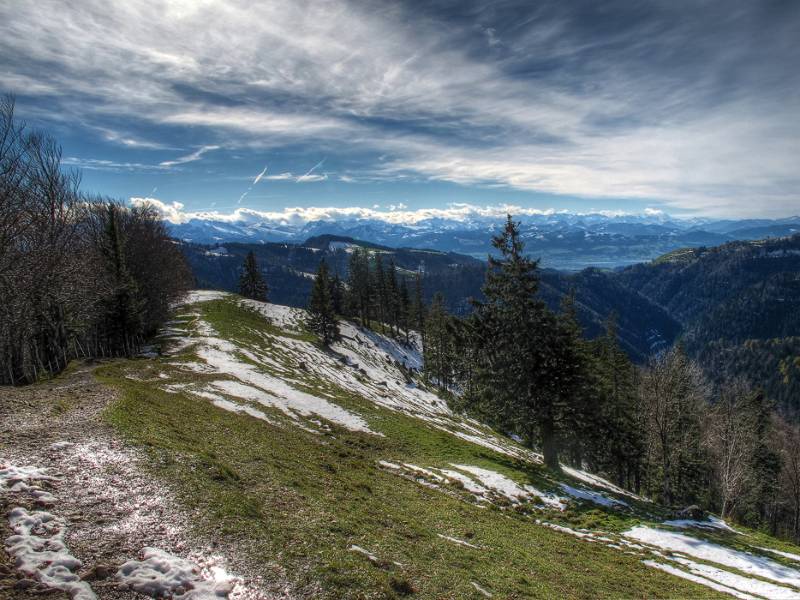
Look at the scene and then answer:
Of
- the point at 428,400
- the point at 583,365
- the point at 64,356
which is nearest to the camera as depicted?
the point at 583,365

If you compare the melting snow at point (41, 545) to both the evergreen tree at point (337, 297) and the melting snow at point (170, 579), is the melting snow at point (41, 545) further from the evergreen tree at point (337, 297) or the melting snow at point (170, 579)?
the evergreen tree at point (337, 297)

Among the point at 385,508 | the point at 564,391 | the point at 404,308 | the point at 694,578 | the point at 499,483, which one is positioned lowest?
the point at 499,483

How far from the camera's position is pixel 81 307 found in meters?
36.4

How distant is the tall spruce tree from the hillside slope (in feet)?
11.6

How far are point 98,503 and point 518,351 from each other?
1034 inches

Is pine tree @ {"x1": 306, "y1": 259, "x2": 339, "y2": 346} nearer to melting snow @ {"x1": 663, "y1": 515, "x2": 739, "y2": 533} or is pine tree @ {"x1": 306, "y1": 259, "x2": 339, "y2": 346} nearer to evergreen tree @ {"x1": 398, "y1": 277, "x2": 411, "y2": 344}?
evergreen tree @ {"x1": 398, "y1": 277, "x2": 411, "y2": 344}

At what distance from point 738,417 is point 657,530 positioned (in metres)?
34.0

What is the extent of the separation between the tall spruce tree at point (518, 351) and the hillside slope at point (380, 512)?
3536mm

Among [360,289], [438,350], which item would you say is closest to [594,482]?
[438,350]

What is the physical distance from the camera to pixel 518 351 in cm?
2958

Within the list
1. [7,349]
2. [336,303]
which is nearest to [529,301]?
[7,349]

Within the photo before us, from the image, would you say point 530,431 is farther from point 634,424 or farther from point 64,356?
point 64,356

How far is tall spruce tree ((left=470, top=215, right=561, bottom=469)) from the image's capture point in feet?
96.4

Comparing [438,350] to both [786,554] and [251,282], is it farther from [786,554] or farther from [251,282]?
[786,554]
